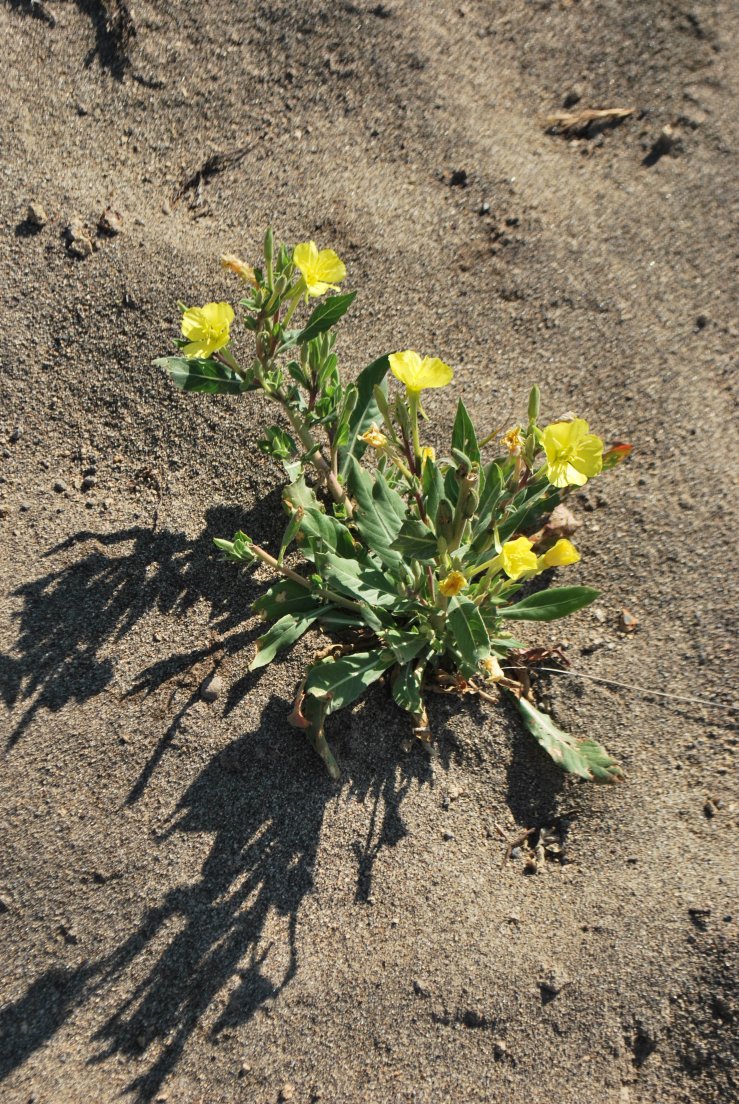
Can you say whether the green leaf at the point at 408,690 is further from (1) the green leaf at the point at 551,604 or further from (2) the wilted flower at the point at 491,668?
(1) the green leaf at the point at 551,604

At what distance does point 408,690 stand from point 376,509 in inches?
21.3

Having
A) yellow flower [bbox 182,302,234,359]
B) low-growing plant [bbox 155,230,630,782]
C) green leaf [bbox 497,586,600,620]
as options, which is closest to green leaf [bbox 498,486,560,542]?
low-growing plant [bbox 155,230,630,782]

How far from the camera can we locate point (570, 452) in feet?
5.84

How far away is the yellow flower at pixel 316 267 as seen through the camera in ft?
6.14

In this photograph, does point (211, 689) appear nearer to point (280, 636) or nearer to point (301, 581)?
point (280, 636)

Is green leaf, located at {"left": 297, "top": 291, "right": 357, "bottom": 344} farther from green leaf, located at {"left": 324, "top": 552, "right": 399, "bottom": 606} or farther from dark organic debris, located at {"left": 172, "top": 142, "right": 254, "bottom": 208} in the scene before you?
dark organic debris, located at {"left": 172, "top": 142, "right": 254, "bottom": 208}

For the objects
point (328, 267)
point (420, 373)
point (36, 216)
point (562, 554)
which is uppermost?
point (36, 216)

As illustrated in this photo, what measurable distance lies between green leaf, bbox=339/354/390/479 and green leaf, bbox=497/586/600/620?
0.68m

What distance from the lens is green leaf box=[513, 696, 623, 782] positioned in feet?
7.43

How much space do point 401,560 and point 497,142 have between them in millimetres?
1985

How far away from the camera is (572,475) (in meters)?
1.79

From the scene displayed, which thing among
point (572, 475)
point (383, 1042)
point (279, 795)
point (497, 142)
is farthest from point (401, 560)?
point (497, 142)

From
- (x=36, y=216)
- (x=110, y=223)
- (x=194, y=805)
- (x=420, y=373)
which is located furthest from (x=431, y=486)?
(x=36, y=216)

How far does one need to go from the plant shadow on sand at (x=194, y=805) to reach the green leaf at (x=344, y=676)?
0.88 ft
